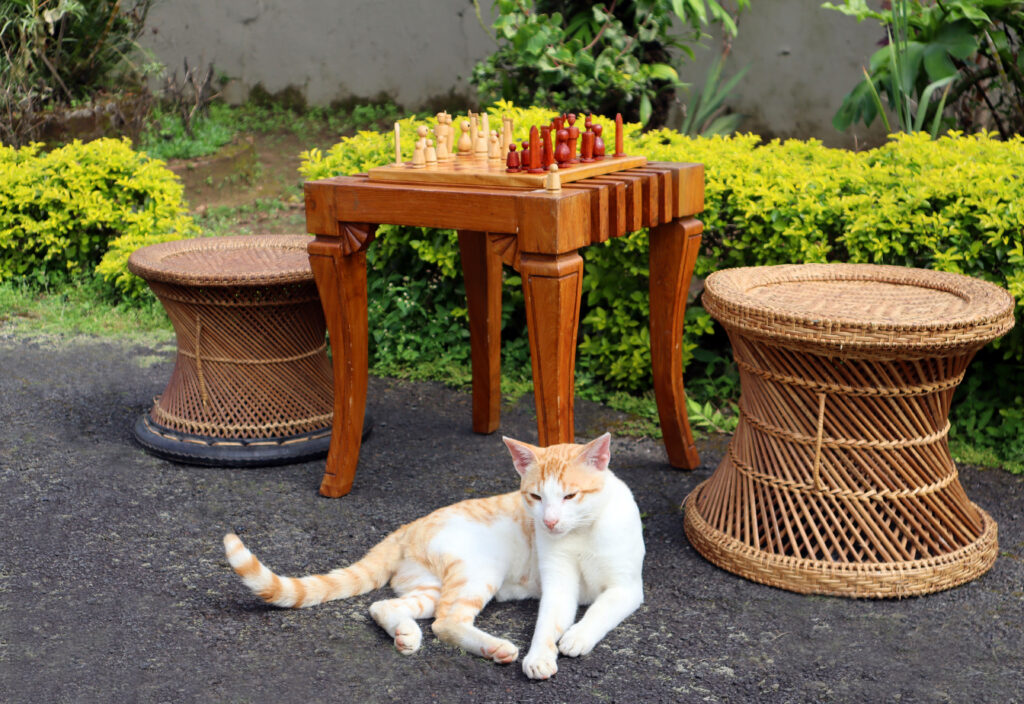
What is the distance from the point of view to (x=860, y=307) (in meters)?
2.78

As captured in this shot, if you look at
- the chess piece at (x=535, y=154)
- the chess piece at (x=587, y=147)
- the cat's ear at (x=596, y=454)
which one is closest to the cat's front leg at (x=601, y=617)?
the cat's ear at (x=596, y=454)

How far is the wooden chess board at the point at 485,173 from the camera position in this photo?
294 cm

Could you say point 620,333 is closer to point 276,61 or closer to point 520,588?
point 520,588

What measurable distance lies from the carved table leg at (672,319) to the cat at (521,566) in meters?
0.86

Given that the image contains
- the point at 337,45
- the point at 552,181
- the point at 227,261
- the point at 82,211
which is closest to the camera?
the point at 552,181

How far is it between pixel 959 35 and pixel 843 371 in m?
3.27

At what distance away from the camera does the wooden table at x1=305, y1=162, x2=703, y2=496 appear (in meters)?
2.85

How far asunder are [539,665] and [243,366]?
1816mm

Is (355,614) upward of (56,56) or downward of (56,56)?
downward

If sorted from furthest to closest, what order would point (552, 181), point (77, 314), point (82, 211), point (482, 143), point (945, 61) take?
1. point (82, 211)
2. point (77, 314)
3. point (945, 61)
4. point (482, 143)
5. point (552, 181)

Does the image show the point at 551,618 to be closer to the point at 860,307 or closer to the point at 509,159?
the point at 860,307

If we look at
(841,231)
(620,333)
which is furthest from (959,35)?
(620,333)

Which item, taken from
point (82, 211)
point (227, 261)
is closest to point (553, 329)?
point (227, 261)

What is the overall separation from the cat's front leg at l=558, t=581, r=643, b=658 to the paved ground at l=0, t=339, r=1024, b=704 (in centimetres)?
3
